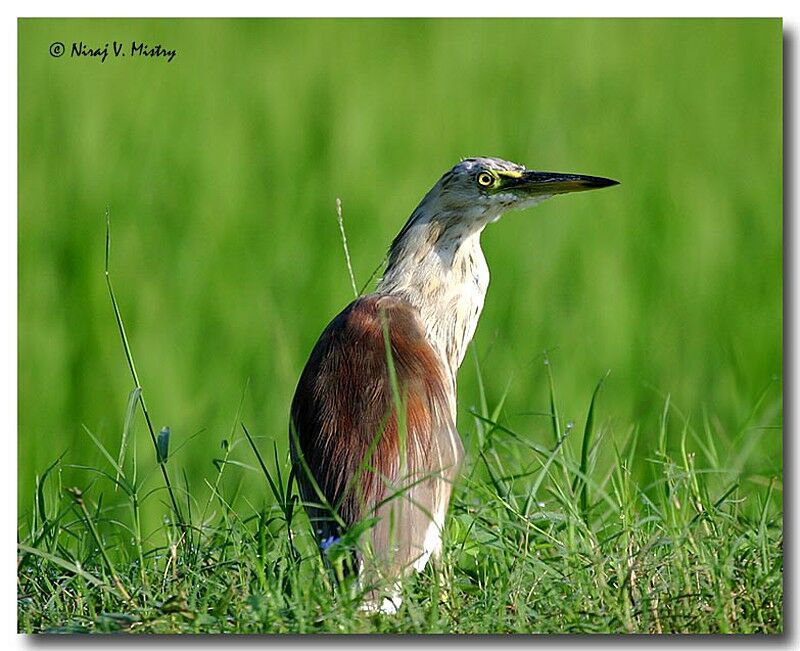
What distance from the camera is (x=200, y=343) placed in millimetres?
3980

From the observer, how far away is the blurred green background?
3410 millimetres

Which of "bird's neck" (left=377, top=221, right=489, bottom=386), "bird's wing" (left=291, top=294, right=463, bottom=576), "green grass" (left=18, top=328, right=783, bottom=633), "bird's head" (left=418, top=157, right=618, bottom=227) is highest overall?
"bird's head" (left=418, top=157, right=618, bottom=227)

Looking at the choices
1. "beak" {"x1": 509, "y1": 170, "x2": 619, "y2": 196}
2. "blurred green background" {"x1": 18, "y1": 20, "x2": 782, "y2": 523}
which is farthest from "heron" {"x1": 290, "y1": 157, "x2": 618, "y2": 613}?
"blurred green background" {"x1": 18, "y1": 20, "x2": 782, "y2": 523}

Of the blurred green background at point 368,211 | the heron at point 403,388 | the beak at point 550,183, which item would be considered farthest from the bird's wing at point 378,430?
the beak at point 550,183

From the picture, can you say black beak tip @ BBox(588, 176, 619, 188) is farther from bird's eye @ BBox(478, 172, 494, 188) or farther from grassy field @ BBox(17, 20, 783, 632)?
Answer: grassy field @ BBox(17, 20, 783, 632)

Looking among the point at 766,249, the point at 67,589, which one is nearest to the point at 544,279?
the point at 766,249

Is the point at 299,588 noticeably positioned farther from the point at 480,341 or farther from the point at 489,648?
the point at 480,341

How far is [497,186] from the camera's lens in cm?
319

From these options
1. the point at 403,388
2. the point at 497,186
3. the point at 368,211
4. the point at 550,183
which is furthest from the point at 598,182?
the point at 368,211

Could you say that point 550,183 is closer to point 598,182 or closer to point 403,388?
point 598,182

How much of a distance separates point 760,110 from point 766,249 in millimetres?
327

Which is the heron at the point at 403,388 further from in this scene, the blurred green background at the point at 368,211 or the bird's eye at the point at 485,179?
the blurred green background at the point at 368,211

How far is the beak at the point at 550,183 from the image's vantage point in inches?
125

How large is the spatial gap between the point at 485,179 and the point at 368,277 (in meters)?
0.70
